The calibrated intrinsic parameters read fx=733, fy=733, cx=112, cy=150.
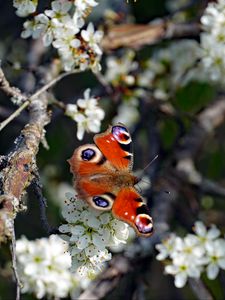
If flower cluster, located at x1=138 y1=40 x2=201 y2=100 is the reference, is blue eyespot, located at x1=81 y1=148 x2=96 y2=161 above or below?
above

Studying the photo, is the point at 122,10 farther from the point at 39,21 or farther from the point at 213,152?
the point at 39,21

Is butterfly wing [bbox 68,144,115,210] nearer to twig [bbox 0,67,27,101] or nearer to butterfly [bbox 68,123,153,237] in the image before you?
butterfly [bbox 68,123,153,237]

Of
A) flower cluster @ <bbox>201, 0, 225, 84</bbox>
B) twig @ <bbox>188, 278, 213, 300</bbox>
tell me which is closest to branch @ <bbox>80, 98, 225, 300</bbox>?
twig @ <bbox>188, 278, 213, 300</bbox>

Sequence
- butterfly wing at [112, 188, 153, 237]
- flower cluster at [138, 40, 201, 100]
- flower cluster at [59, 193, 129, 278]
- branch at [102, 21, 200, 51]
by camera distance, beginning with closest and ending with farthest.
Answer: butterfly wing at [112, 188, 153, 237] → flower cluster at [59, 193, 129, 278] → branch at [102, 21, 200, 51] → flower cluster at [138, 40, 201, 100]

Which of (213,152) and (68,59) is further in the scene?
(213,152)

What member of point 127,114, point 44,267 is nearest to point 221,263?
point 44,267

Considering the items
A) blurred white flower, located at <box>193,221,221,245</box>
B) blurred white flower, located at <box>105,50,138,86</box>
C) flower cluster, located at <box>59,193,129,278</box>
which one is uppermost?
flower cluster, located at <box>59,193,129,278</box>

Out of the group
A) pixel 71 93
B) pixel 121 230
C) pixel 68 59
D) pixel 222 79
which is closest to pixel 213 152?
pixel 222 79

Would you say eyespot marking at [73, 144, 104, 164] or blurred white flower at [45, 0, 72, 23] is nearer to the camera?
eyespot marking at [73, 144, 104, 164]

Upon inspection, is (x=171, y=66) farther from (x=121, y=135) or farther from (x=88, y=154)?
(x=88, y=154)
